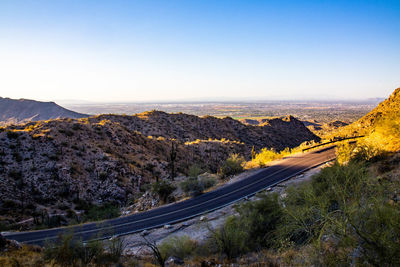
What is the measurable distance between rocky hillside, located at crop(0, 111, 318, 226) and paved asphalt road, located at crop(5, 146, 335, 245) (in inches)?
315

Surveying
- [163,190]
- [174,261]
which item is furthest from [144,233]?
[163,190]

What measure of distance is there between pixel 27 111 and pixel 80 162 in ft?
450

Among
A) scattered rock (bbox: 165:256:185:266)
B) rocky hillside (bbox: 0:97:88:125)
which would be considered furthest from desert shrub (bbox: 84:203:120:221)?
rocky hillside (bbox: 0:97:88:125)

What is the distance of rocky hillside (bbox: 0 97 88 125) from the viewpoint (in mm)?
125688

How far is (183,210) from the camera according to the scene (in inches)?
804

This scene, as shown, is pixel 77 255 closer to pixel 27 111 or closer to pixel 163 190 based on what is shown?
pixel 163 190

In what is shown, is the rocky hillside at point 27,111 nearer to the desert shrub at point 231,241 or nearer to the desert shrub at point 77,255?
the desert shrub at point 77,255

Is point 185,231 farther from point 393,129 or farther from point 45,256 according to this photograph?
point 393,129

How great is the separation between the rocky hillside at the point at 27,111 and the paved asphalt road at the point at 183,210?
135 m

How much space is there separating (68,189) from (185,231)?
2041 cm

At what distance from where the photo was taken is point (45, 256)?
402 inches

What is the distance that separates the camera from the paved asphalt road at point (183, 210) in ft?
55.5

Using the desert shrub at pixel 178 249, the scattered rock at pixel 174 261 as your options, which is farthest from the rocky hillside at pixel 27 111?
the scattered rock at pixel 174 261

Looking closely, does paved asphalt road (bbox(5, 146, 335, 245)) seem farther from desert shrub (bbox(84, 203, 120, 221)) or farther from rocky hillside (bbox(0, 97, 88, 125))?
rocky hillside (bbox(0, 97, 88, 125))
